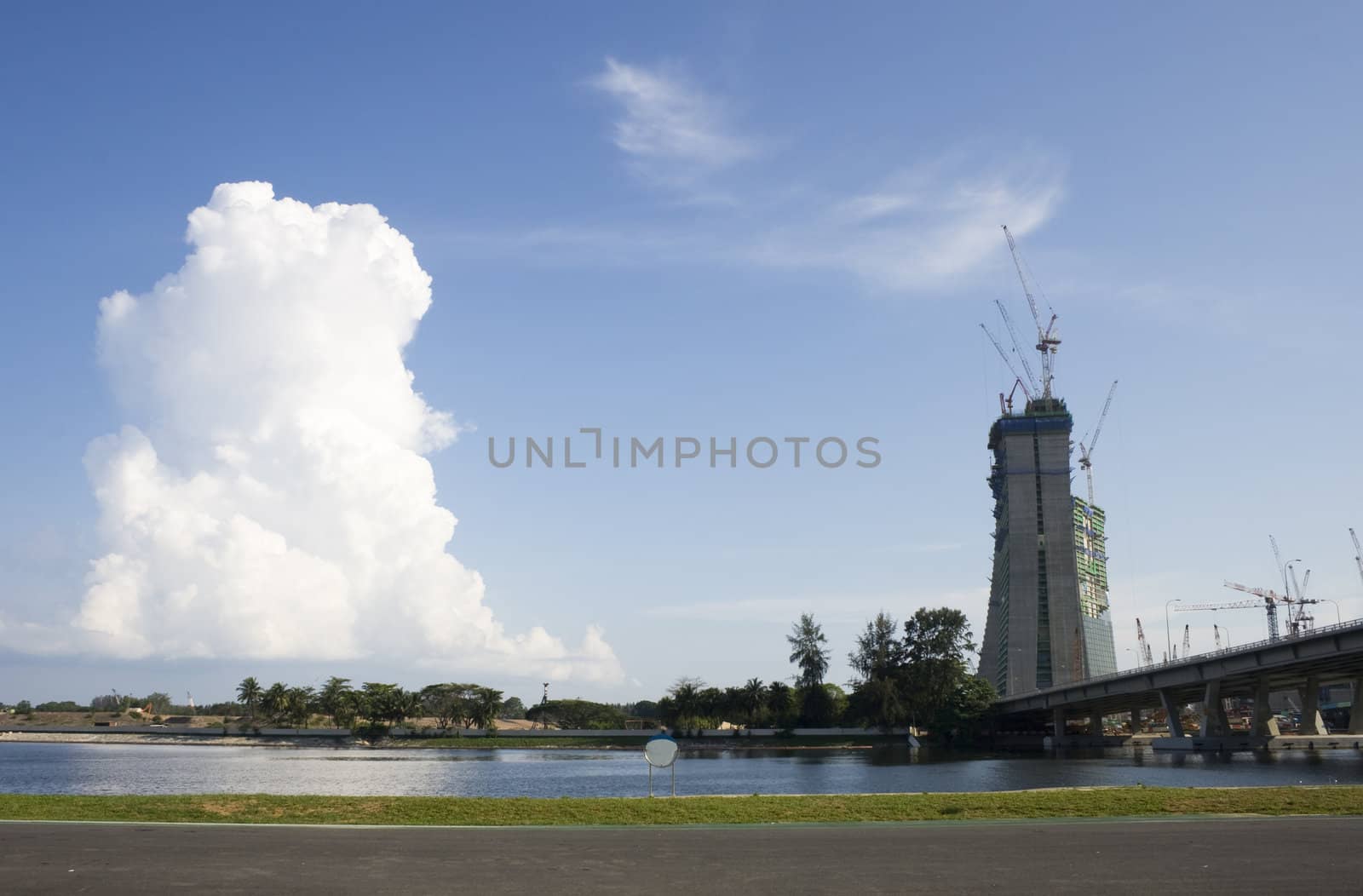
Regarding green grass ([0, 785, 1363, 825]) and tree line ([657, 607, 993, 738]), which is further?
tree line ([657, 607, 993, 738])

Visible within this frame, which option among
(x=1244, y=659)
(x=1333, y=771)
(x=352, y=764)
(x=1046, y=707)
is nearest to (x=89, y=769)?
(x=352, y=764)

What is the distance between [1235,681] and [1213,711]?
11342 millimetres

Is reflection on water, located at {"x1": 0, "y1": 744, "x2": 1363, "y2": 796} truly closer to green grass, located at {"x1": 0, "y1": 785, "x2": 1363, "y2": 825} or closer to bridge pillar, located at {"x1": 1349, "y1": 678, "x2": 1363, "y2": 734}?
bridge pillar, located at {"x1": 1349, "y1": 678, "x2": 1363, "y2": 734}

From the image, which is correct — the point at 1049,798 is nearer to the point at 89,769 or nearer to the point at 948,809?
the point at 948,809

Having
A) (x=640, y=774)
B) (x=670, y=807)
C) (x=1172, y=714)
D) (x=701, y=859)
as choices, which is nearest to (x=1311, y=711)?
(x=1172, y=714)

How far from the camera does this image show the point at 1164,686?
139 m

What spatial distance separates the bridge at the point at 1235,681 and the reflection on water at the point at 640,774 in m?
6.66

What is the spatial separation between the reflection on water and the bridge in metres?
6.66

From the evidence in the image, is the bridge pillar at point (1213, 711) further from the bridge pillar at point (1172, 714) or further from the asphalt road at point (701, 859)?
the asphalt road at point (701, 859)

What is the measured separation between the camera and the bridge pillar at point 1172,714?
141750 mm

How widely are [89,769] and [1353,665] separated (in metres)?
148

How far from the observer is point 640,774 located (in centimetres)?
10250

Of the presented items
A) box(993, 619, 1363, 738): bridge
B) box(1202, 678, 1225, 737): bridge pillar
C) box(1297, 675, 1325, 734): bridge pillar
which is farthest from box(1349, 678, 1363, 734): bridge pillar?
box(1202, 678, 1225, 737): bridge pillar

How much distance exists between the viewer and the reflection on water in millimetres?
73688
